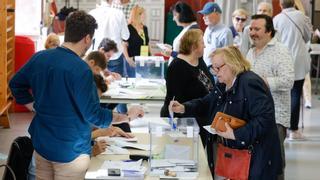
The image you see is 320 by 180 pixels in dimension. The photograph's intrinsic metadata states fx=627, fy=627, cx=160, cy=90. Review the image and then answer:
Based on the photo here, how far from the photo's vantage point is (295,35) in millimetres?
7613

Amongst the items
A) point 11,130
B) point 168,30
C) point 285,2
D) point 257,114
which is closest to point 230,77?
point 257,114

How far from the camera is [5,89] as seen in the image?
775 cm

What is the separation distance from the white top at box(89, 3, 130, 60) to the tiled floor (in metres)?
1.42

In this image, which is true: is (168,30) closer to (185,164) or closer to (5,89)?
(5,89)

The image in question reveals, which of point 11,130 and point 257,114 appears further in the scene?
point 11,130

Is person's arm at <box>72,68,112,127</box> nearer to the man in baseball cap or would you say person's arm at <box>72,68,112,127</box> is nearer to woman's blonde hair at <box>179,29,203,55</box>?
woman's blonde hair at <box>179,29,203,55</box>

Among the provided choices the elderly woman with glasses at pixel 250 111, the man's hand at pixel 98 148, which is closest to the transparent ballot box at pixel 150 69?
the man's hand at pixel 98 148

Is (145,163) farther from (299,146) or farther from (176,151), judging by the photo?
(299,146)

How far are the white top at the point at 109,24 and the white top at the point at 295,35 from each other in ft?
6.29

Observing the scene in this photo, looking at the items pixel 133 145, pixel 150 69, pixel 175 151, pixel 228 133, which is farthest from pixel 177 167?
pixel 150 69

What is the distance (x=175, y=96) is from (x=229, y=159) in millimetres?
1438

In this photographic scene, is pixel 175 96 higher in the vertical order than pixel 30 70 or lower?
lower

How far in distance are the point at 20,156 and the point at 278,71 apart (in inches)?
81.4

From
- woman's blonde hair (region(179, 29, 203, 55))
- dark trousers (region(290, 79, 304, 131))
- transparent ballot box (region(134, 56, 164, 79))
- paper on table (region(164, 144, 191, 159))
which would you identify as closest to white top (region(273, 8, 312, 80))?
dark trousers (region(290, 79, 304, 131))
